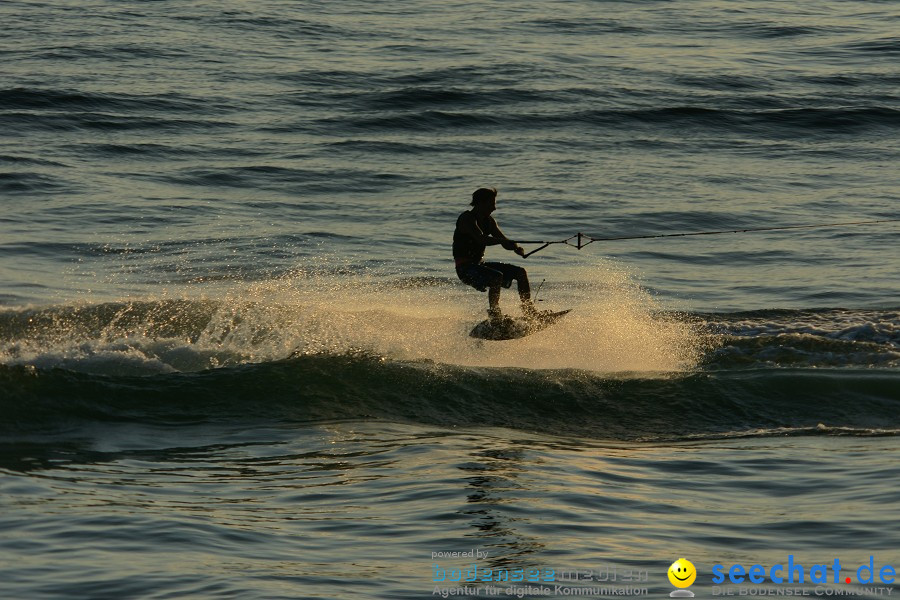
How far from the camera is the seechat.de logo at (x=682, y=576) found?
808 centimetres

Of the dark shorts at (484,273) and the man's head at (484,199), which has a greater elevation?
the man's head at (484,199)

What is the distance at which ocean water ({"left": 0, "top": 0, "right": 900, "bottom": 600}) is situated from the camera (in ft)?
30.0

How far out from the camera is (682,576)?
27.3 ft

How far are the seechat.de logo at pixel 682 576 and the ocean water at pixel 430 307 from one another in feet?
0.27

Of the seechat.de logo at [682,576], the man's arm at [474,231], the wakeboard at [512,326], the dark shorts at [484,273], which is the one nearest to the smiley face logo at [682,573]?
the seechat.de logo at [682,576]

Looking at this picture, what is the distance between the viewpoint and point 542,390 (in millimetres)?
13484

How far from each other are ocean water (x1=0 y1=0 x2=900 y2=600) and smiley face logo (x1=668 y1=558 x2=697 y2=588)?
8 cm

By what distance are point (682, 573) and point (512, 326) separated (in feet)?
19.4

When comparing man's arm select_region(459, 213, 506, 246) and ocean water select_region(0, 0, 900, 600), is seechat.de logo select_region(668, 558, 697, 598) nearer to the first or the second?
ocean water select_region(0, 0, 900, 600)

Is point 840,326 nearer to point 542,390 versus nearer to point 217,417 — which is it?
point 542,390

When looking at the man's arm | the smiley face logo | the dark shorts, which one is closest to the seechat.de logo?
the smiley face logo

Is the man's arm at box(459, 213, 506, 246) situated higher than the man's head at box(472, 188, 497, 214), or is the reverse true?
the man's head at box(472, 188, 497, 214)

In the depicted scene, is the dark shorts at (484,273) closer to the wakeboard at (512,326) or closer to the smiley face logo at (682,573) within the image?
the wakeboard at (512,326)

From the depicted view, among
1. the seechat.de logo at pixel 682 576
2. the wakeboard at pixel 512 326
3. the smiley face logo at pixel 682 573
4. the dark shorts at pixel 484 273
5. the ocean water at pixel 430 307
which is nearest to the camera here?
the seechat.de logo at pixel 682 576
